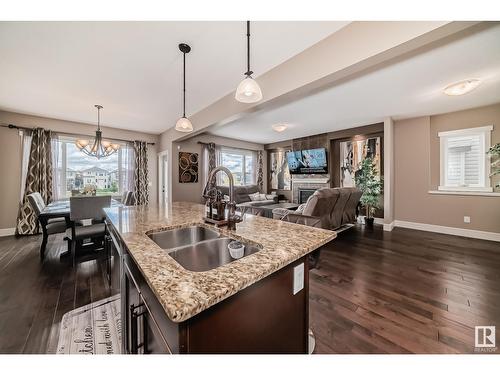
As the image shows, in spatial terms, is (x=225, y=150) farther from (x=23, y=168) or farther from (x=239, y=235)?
(x=239, y=235)

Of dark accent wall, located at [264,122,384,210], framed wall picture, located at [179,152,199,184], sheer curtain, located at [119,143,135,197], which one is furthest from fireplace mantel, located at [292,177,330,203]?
sheer curtain, located at [119,143,135,197]

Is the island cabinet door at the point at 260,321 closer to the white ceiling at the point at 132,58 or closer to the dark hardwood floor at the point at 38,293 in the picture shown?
the dark hardwood floor at the point at 38,293

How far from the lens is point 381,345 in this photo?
1.43m

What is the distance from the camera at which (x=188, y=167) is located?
5.67 metres

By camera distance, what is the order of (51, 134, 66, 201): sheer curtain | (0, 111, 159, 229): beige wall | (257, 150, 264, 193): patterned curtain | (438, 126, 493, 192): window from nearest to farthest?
(438, 126, 493, 192): window, (0, 111, 159, 229): beige wall, (51, 134, 66, 201): sheer curtain, (257, 150, 264, 193): patterned curtain

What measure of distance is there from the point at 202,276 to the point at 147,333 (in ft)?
1.44

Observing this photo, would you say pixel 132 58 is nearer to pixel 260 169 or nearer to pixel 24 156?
pixel 24 156

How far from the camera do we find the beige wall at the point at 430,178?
382cm

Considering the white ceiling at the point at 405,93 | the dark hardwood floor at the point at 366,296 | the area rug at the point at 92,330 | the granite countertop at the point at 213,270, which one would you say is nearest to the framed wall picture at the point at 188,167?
the white ceiling at the point at 405,93

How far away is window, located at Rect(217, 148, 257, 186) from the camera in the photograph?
274 inches

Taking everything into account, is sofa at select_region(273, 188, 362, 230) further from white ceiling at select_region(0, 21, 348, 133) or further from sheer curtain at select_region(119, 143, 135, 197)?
sheer curtain at select_region(119, 143, 135, 197)

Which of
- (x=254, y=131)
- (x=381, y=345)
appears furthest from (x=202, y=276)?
(x=254, y=131)

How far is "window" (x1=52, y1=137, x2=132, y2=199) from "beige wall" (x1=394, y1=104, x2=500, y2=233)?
698 centimetres

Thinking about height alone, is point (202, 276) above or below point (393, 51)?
below
